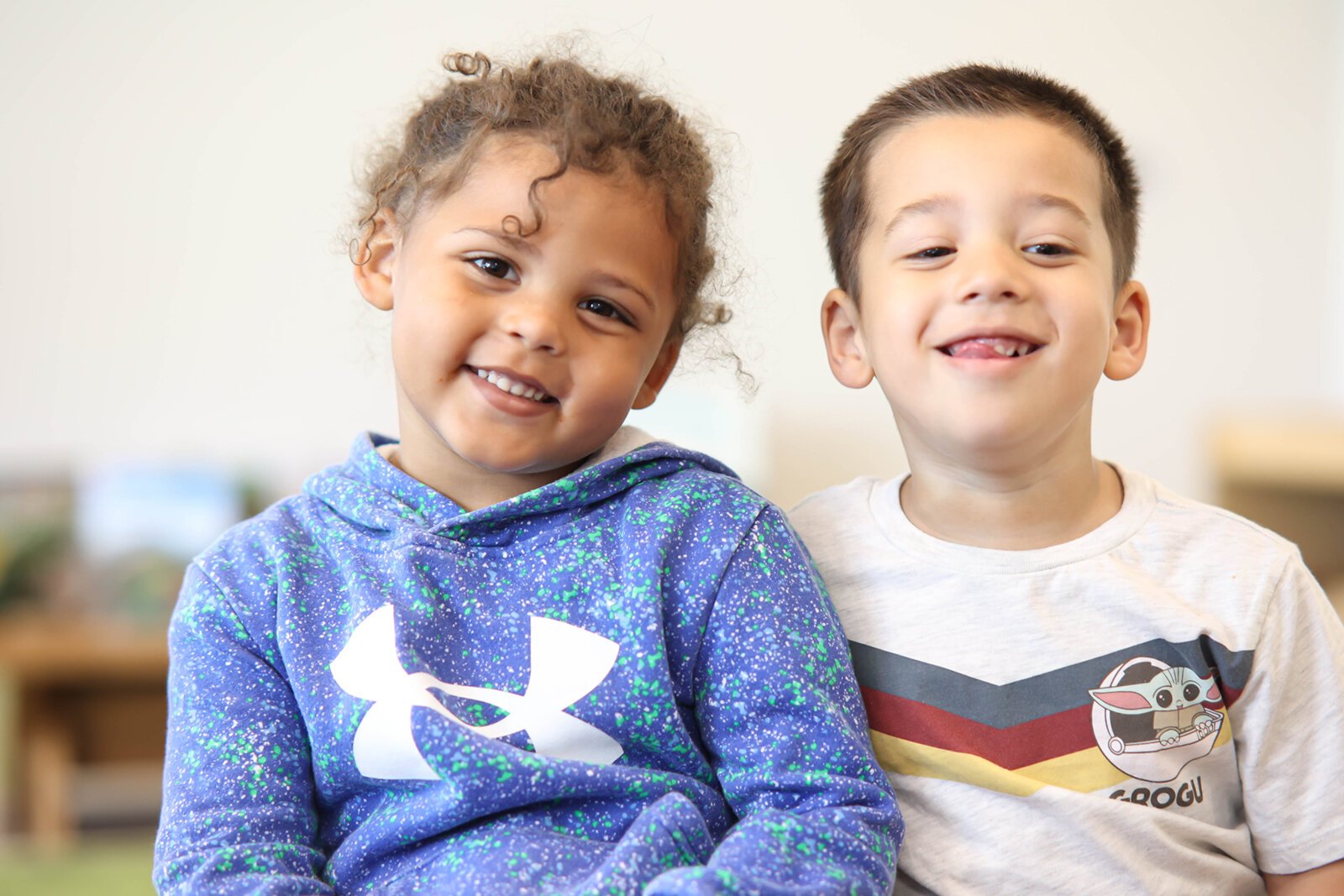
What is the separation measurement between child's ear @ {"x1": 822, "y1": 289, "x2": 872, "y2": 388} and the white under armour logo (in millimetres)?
342

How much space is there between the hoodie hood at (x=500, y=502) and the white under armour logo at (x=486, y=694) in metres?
0.08

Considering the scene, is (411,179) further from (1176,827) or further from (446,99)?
(1176,827)

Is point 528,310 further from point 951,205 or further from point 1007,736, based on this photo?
point 1007,736

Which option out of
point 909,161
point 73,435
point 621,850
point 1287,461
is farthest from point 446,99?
point 73,435

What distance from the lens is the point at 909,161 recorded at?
3.22ft

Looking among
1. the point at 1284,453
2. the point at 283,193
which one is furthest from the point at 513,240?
the point at 283,193

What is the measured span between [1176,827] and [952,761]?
0.17m

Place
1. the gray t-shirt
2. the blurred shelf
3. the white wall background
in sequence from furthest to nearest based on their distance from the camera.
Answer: the white wall background < the blurred shelf < the gray t-shirt

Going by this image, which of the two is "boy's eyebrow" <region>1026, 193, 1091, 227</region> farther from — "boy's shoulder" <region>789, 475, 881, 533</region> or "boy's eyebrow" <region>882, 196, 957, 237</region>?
"boy's shoulder" <region>789, 475, 881, 533</region>

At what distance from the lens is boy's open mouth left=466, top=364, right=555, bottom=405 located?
0.90 metres

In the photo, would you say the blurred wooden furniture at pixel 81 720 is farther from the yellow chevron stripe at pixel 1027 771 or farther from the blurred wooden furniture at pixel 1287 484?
the blurred wooden furniture at pixel 1287 484

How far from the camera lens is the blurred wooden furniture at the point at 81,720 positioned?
244 cm

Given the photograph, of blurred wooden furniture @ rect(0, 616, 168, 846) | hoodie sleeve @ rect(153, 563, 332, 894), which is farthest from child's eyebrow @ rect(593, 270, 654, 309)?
blurred wooden furniture @ rect(0, 616, 168, 846)

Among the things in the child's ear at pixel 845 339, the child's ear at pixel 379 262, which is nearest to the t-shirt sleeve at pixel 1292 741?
the child's ear at pixel 845 339
